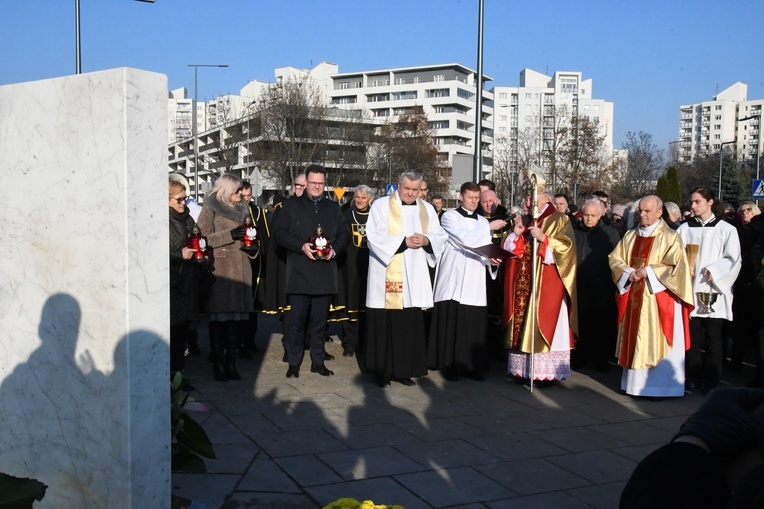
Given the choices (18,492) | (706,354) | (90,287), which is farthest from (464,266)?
(18,492)

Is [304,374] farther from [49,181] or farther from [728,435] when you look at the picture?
[728,435]

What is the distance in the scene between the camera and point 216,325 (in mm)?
7801

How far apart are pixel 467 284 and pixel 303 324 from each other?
1.78 metres

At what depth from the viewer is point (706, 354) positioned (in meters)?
8.02

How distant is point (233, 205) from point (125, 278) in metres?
4.76

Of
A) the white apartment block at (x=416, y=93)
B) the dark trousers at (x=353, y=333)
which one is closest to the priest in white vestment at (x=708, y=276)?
the dark trousers at (x=353, y=333)

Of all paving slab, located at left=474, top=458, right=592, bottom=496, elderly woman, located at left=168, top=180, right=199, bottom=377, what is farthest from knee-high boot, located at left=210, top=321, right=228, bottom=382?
paving slab, located at left=474, top=458, right=592, bottom=496

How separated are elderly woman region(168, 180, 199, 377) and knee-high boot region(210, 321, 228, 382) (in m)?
0.50

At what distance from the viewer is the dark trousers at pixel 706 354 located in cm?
793

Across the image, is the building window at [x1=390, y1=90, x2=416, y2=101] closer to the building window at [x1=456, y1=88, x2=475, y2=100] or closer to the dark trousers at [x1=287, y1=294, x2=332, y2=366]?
the building window at [x1=456, y1=88, x2=475, y2=100]

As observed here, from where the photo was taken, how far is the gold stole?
782 cm

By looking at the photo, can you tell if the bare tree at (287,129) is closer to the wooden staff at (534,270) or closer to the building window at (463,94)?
the wooden staff at (534,270)

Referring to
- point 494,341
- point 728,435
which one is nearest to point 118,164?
point 728,435

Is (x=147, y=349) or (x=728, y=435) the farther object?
(x=147, y=349)
